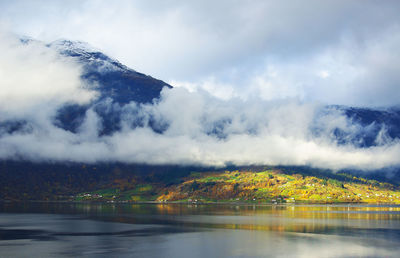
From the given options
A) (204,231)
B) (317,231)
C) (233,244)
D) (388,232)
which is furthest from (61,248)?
(388,232)

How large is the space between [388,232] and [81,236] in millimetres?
88402

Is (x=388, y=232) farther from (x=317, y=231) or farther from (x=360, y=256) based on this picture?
(x=360, y=256)

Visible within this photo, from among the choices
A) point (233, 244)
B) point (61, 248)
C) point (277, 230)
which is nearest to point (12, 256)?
point (61, 248)

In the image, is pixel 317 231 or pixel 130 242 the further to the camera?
pixel 317 231

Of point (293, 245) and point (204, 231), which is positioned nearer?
point (293, 245)

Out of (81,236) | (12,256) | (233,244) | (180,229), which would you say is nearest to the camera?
(12,256)

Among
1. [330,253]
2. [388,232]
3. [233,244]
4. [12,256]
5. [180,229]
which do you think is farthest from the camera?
[180,229]

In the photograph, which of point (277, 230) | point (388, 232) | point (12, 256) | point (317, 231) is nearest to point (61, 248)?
point (12, 256)

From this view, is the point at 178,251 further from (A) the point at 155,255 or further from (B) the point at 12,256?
(B) the point at 12,256

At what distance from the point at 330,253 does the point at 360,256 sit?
19.4 ft

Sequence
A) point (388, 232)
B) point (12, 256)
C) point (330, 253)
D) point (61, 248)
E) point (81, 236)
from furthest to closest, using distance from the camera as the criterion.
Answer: point (388, 232)
point (81, 236)
point (61, 248)
point (330, 253)
point (12, 256)

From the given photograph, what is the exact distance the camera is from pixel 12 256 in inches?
3031

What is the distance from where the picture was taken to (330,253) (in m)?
82.4

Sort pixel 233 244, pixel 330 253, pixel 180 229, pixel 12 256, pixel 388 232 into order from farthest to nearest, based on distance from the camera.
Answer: pixel 180 229 < pixel 388 232 < pixel 233 244 < pixel 330 253 < pixel 12 256
